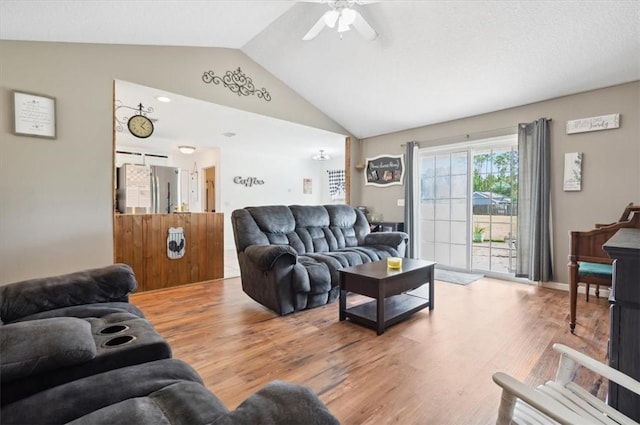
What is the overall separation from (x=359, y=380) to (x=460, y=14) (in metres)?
3.30

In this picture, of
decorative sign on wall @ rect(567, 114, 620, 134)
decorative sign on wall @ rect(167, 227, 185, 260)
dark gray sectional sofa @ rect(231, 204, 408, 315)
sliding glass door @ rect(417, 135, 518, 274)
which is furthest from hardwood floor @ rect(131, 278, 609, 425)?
decorative sign on wall @ rect(567, 114, 620, 134)

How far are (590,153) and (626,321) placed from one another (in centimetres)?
353

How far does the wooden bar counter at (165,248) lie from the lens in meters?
3.57

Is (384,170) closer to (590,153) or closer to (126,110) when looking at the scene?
(590,153)

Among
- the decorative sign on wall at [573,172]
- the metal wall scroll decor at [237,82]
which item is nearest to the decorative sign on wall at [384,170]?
Answer: the decorative sign on wall at [573,172]

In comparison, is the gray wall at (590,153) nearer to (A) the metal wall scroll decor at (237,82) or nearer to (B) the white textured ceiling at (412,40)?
(B) the white textured ceiling at (412,40)

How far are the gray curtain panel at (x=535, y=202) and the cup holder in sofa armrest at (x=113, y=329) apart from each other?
4422 millimetres

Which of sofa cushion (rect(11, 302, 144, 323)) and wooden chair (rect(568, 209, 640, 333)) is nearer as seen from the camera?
sofa cushion (rect(11, 302, 144, 323))

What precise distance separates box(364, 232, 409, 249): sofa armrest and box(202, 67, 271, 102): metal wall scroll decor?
8.51 ft

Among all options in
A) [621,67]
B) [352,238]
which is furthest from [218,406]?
[621,67]

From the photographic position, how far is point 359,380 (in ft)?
5.94

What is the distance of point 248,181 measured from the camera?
732cm

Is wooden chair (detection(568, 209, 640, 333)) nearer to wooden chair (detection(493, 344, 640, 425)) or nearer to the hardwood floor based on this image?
the hardwood floor

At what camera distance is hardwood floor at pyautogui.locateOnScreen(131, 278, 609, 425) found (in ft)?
5.38
